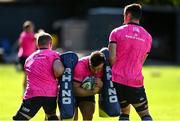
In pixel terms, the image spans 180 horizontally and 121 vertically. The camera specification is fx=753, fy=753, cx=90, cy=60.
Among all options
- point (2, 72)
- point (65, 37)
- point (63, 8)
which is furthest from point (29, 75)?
point (63, 8)

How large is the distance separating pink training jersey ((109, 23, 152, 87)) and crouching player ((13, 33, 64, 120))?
36.5 inches

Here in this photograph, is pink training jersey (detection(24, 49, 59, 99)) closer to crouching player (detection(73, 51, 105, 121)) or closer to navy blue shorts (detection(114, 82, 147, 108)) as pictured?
crouching player (detection(73, 51, 105, 121))

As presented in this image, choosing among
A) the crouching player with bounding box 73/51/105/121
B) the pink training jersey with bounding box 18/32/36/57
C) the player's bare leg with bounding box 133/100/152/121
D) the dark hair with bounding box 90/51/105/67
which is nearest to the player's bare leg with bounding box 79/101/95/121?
the crouching player with bounding box 73/51/105/121

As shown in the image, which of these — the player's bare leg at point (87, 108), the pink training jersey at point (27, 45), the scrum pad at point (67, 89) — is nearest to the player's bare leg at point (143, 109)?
the player's bare leg at point (87, 108)

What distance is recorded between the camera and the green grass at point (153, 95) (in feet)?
54.1

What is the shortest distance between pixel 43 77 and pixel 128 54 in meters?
1.41

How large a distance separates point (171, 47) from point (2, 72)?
1722cm

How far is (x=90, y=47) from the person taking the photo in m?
44.7

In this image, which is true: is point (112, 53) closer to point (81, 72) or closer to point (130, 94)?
point (81, 72)

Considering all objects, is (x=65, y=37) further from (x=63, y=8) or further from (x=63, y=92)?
(x=63, y=92)

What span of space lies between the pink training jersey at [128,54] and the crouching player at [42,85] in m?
0.93

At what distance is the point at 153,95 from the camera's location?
23.0m

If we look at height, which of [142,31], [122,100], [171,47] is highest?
[142,31]

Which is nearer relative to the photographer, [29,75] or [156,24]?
[29,75]
